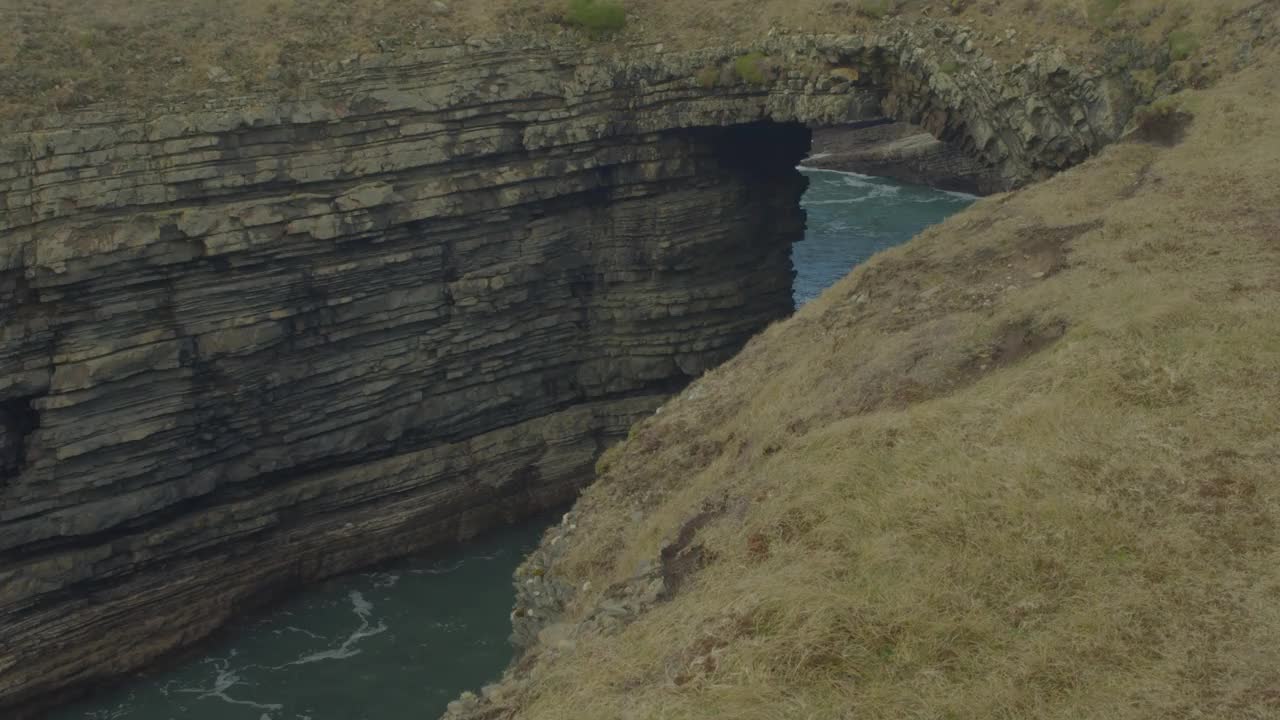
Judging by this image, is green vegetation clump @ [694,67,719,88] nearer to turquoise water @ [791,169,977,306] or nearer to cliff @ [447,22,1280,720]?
turquoise water @ [791,169,977,306]

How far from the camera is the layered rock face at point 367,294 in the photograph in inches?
1244

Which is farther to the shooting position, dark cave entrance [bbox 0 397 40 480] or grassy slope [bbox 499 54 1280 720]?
dark cave entrance [bbox 0 397 40 480]

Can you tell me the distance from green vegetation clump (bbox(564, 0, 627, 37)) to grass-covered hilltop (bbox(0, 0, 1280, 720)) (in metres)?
0.13

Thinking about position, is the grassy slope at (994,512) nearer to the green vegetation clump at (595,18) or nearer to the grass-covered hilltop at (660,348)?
the grass-covered hilltop at (660,348)

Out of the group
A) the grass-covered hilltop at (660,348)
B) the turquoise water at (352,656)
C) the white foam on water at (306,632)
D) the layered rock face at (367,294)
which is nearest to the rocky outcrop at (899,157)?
the grass-covered hilltop at (660,348)

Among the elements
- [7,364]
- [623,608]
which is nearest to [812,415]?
[623,608]

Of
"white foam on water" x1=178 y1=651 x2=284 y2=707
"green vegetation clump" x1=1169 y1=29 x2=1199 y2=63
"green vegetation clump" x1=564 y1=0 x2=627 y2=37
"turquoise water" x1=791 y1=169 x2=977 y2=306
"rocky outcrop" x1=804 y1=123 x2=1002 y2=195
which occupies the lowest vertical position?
"white foam on water" x1=178 y1=651 x2=284 y2=707

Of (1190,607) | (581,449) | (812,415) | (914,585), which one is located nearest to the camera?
(1190,607)

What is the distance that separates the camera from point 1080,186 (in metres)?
24.7

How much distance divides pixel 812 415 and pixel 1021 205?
36.4 ft

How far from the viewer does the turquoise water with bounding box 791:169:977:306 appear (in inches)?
2504

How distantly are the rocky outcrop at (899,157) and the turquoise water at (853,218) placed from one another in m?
1.05

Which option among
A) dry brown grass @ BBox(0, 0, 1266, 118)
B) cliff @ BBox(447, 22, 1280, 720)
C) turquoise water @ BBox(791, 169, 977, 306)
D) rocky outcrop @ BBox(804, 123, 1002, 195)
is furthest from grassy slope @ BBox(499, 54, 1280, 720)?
rocky outcrop @ BBox(804, 123, 1002, 195)

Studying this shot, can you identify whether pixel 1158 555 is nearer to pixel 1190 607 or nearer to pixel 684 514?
pixel 1190 607
